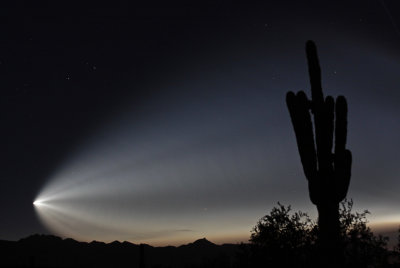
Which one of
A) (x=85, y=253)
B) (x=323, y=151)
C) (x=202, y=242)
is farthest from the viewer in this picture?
(x=202, y=242)

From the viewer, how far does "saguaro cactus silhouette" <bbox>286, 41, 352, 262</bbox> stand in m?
13.4

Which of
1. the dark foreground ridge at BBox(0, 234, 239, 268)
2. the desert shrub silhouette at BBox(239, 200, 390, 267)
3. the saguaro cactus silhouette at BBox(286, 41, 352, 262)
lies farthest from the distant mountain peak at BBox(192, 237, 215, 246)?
the saguaro cactus silhouette at BBox(286, 41, 352, 262)

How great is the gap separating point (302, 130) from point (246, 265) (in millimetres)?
14637

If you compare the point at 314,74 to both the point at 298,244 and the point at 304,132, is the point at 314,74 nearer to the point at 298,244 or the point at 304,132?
the point at 304,132

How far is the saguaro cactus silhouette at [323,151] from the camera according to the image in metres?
13.4

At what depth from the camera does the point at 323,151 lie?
45.5 feet

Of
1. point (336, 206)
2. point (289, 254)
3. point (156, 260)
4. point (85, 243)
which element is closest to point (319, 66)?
point (336, 206)

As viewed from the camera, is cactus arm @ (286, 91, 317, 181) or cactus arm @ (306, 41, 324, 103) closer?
cactus arm @ (286, 91, 317, 181)

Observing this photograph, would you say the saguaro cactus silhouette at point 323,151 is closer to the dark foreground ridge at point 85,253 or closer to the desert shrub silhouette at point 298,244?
the desert shrub silhouette at point 298,244

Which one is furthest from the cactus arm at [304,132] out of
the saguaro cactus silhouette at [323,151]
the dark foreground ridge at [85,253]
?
the dark foreground ridge at [85,253]

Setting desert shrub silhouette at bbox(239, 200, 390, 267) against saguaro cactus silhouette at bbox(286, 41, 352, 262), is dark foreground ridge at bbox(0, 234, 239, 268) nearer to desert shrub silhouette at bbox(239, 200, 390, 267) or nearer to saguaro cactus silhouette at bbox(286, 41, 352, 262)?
desert shrub silhouette at bbox(239, 200, 390, 267)

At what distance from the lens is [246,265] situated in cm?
2589

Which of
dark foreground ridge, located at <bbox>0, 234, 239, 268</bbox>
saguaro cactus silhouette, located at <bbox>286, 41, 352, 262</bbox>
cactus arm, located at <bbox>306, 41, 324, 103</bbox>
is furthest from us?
dark foreground ridge, located at <bbox>0, 234, 239, 268</bbox>

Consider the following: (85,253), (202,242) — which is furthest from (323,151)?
(202,242)
